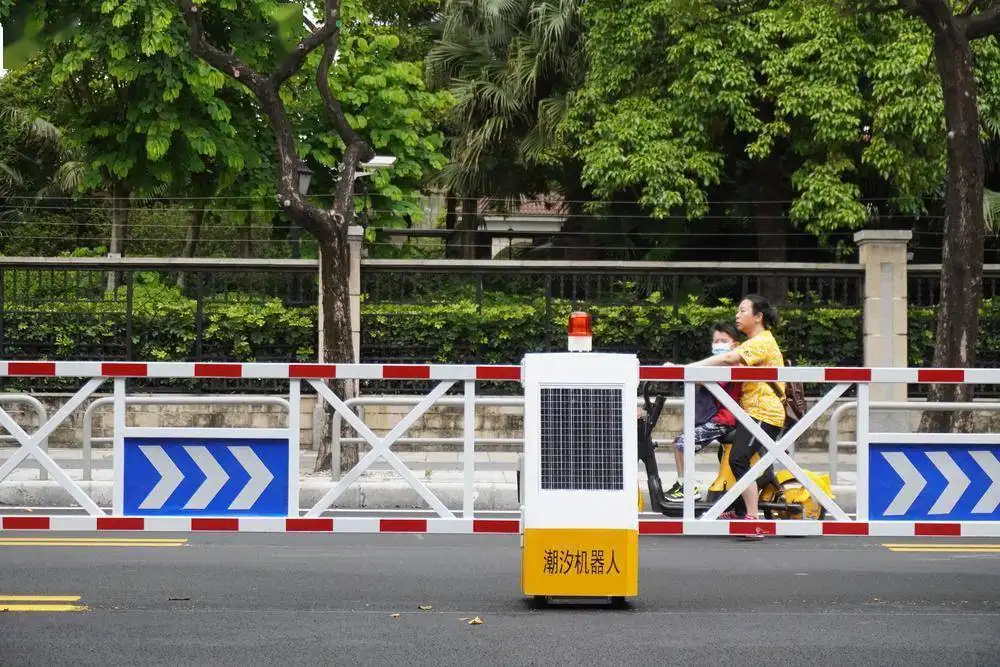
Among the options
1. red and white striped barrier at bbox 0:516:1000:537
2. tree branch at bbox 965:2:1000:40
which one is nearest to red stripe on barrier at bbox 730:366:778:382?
red and white striped barrier at bbox 0:516:1000:537

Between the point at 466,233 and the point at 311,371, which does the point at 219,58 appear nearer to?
the point at 311,371

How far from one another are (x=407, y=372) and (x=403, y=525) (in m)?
0.81

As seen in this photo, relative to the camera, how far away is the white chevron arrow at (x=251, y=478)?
23.1ft

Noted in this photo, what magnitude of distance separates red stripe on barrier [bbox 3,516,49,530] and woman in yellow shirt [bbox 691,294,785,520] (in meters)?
4.10

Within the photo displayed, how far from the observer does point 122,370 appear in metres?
6.96

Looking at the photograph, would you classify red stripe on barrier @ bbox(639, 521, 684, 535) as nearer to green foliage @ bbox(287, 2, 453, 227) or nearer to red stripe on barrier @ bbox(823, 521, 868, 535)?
red stripe on barrier @ bbox(823, 521, 868, 535)

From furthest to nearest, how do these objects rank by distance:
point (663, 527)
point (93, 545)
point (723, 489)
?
point (723, 489), point (93, 545), point (663, 527)

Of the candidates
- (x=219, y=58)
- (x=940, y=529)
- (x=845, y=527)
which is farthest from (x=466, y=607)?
(x=219, y=58)

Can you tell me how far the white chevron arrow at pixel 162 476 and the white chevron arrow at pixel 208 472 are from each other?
114mm

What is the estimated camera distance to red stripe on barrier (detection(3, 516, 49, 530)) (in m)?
7.00

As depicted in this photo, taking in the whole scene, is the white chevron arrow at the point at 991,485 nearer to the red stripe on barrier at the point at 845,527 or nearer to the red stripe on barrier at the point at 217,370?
the red stripe on barrier at the point at 845,527

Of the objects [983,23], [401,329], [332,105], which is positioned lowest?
[401,329]

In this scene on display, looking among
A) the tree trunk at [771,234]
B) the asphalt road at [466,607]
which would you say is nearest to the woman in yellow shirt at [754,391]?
the asphalt road at [466,607]

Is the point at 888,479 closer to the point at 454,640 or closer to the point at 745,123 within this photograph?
the point at 454,640
